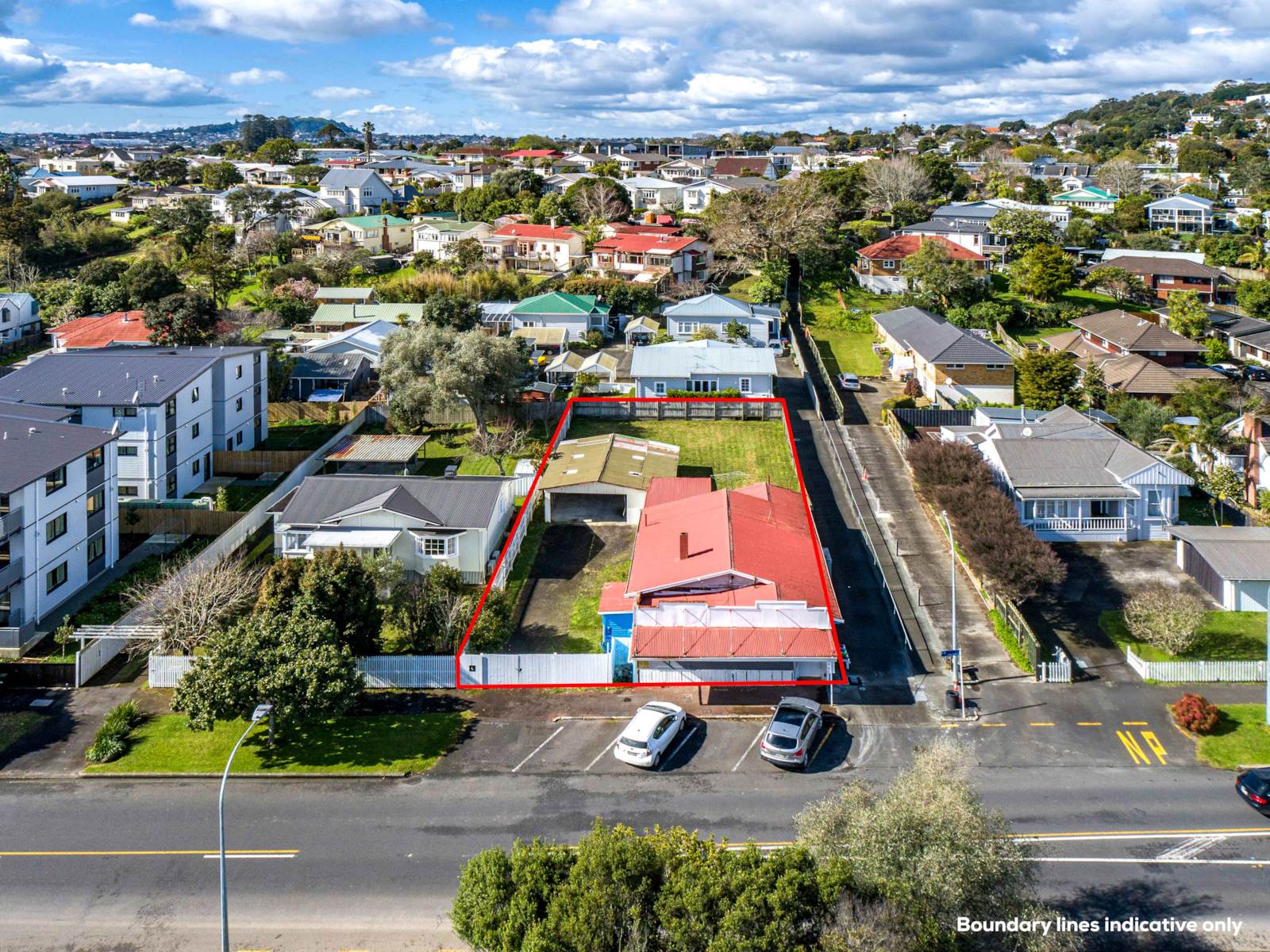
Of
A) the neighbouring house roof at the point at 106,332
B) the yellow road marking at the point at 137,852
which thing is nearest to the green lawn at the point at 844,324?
the neighbouring house roof at the point at 106,332

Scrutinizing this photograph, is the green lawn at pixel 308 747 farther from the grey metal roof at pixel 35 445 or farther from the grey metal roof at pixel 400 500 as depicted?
the grey metal roof at pixel 35 445

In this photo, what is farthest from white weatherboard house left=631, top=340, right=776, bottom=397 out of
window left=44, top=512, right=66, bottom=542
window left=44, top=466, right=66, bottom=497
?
window left=44, top=512, right=66, bottom=542

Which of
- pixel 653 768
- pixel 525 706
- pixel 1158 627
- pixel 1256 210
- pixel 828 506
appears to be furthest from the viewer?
pixel 1256 210

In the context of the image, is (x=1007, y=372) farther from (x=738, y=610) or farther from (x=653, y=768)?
(x=653, y=768)

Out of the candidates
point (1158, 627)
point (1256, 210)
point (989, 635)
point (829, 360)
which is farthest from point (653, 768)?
point (1256, 210)

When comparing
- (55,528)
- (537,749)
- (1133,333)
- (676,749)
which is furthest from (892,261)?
(55,528)

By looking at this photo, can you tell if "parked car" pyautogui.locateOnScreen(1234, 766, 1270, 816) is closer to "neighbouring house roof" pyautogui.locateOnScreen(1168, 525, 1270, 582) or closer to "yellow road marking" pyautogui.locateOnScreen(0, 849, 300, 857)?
"neighbouring house roof" pyautogui.locateOnScreen(1168, 525, 1270, 582)

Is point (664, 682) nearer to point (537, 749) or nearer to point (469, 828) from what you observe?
point (537, 749)
